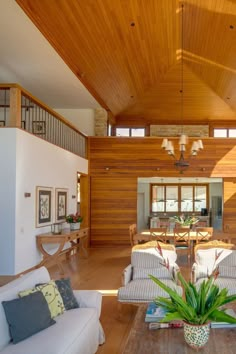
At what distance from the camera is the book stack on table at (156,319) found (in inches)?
107

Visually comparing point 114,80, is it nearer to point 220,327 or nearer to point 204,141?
point 204,141

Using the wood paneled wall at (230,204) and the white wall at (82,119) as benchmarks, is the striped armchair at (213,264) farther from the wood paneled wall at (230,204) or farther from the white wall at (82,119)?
the white wall at (82,119)

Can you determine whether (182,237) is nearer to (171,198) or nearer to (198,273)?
(198,273)

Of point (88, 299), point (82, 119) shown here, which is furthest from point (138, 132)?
point (88, 299)

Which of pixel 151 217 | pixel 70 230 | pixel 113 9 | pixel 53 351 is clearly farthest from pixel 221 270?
pixel 151 217

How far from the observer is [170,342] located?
96.7 inches

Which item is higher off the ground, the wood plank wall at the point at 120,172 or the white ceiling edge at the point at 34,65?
the white ceiling edge at the point at 34,65

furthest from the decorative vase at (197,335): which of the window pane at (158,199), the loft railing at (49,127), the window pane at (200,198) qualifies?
the window pane at (200,198)

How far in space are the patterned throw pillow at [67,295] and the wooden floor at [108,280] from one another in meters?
0.49

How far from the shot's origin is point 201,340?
7.56ft

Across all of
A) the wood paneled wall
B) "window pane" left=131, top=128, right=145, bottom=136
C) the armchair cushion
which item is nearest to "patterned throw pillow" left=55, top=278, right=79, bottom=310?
the armchair cushion

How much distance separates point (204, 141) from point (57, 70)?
16.5 feet

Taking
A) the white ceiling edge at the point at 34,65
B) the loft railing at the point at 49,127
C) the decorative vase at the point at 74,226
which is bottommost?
the decorative vase at the point at 74,226

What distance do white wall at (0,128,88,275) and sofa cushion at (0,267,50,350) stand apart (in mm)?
2479
